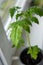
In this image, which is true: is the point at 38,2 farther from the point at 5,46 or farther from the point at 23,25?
the point at 23,25

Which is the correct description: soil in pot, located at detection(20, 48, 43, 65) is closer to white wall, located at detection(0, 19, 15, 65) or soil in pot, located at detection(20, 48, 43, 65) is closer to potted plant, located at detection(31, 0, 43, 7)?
white wall, located at detection(0, 19, 15, 65)

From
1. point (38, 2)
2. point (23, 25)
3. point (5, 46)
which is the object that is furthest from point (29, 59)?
point (38, 2)

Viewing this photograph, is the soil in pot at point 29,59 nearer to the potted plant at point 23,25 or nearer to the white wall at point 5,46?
the potted plant at point 23,25

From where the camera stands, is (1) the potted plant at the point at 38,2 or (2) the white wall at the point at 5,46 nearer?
(2) the white wall at the point at 5,46

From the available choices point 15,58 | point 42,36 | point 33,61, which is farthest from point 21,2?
point 33,61

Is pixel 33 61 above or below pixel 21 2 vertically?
below

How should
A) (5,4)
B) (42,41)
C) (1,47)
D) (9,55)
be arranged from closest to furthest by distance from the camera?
(1,47), (9,55), (42,41), (5,4)

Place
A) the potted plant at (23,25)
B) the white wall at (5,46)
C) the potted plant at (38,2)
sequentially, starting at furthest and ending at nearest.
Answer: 1. the potted plant at (38,2)
2. the white wall at (5,46)
3. the potted plant at (23,25)

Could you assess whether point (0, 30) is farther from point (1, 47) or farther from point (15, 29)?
point (15, 29)

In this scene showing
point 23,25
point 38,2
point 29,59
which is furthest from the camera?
point 38,2

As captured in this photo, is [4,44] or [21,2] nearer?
[4,44]

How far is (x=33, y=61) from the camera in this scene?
0.93m

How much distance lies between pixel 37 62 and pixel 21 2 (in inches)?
30.5

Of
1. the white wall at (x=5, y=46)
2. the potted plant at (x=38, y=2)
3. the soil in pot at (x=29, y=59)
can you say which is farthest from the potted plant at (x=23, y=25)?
the potted plant at (x=38, y=2)
